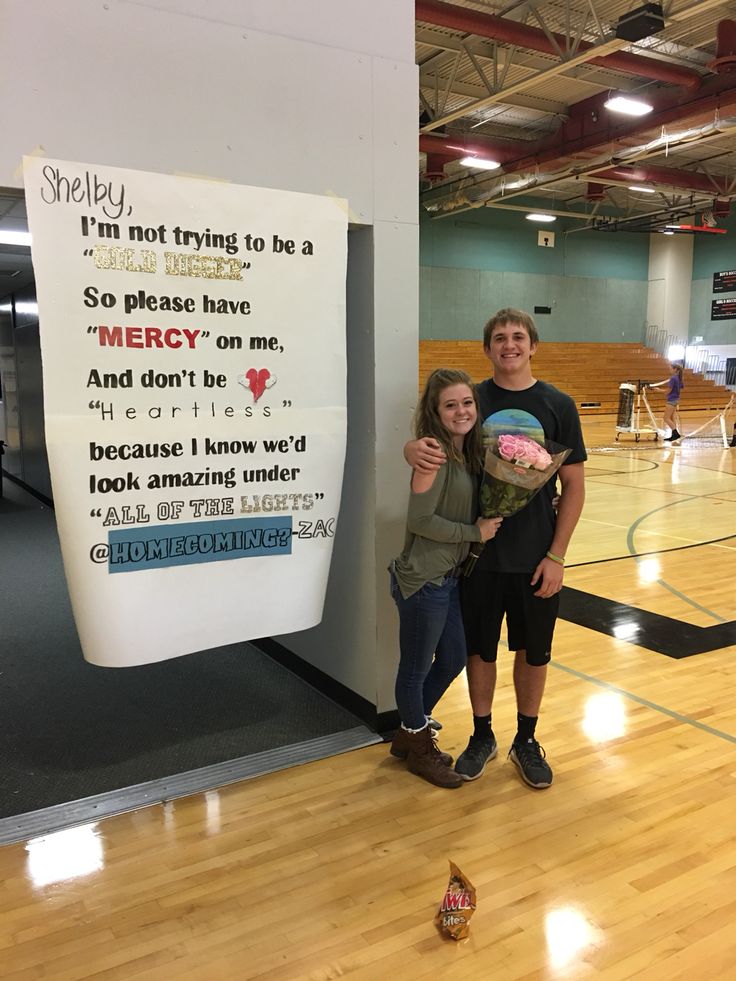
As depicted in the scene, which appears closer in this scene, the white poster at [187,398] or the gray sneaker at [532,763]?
the white poster at [187,398]

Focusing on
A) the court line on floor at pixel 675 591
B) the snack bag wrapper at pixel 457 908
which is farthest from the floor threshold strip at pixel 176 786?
the court line on floor at pixel 675 591

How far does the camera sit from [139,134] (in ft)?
7.49

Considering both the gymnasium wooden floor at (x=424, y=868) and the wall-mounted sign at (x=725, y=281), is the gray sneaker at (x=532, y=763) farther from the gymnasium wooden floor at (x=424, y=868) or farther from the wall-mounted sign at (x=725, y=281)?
the wall-mounted sign at (x=725, y=281)

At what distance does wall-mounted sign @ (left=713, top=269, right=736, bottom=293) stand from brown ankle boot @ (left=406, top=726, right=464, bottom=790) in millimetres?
22598

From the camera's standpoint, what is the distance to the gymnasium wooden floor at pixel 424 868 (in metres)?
1.78

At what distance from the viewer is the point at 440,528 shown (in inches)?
91.5

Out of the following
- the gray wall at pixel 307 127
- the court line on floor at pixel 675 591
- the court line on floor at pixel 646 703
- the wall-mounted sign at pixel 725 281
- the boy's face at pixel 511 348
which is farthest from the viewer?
the wall-mounted sign at pixel 725 281

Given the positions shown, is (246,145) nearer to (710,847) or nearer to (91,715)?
(91,715)

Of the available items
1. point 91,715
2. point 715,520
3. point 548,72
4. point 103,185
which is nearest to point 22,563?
point 91,715

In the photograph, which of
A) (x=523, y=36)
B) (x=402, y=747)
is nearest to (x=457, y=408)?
(x=402, y=747)

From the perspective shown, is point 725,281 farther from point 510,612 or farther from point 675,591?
point 510,612

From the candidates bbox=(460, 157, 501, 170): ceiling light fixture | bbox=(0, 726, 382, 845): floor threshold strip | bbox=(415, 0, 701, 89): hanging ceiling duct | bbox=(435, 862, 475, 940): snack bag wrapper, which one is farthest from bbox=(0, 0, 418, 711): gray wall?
bbox=(460, 157, 501, 170): ceiling light fixture

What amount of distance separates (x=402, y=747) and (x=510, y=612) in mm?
622

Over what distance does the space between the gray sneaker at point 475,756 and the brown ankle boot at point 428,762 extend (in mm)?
38
